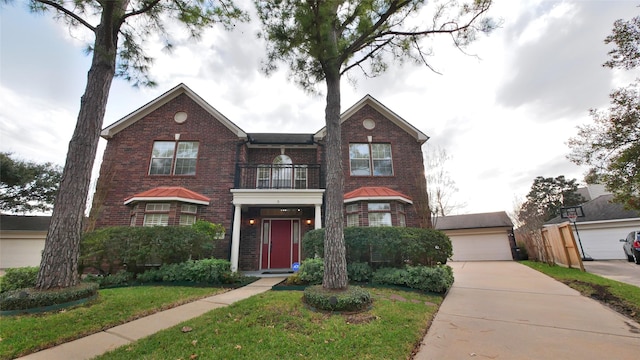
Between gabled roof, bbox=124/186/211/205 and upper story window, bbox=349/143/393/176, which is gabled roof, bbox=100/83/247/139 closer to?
gabled roof, bbox=124/186/211/205

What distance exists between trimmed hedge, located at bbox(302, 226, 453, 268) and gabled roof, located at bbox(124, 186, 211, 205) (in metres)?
5.63

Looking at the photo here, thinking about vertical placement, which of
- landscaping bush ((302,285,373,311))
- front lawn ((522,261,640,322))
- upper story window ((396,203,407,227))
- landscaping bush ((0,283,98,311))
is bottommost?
front lawn ((522,261,640,322))

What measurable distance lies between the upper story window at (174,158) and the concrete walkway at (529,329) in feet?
36.1

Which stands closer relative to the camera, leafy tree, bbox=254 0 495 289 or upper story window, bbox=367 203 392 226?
leafy tree, bbox=254 0 495 289

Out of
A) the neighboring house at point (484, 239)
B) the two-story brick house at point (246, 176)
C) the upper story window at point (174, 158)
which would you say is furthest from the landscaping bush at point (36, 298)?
the neighboring house at point (484, 239)

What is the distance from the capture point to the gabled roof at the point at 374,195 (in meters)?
10.4

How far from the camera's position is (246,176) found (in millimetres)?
11445

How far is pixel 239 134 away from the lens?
37.9 feet

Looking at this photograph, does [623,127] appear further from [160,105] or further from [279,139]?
[160,105]

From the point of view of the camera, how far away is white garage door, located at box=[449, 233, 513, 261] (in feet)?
57.9

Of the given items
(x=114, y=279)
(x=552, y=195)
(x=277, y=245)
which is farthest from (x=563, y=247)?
(x=552, y=195)

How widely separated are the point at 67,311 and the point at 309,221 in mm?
8261

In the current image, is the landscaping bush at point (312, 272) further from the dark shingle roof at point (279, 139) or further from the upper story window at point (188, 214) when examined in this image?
the dark shingle roof at point (279, 139)

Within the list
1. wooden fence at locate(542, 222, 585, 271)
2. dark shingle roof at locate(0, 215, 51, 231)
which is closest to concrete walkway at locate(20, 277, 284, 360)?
wooden fence at locate(542, 222, 585, 271)
